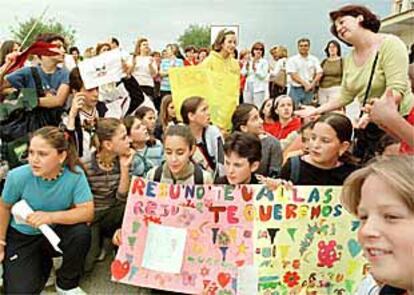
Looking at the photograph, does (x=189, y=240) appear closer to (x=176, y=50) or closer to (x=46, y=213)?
(x=46, y=213)

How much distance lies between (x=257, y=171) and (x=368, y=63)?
0.78 meters

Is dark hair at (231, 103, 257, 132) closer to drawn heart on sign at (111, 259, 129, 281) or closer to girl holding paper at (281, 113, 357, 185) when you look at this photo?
girl holding paper at (281, 113, 357, 185)

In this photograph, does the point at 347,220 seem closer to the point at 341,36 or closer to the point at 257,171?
the point at 257,171

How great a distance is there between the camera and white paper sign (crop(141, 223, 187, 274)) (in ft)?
10.0

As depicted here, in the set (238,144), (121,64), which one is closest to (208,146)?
(238,144)

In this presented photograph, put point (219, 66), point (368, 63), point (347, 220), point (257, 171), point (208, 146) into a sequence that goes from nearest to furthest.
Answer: point (347, 220) < point (368, 63) < point (257, 171) < point (208, 146) < point (219, 66)

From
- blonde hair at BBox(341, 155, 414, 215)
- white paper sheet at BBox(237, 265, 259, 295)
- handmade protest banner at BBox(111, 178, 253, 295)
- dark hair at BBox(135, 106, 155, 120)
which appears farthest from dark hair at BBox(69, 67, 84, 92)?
blonde hair at BBox(341, 155, 414, 215)

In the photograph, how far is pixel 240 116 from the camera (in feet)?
14.6

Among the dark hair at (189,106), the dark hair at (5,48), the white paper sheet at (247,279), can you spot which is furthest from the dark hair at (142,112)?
the white paper sheet at (247,279)

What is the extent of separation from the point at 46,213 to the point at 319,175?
129 cm

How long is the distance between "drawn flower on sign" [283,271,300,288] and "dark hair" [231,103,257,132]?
1.59 meters

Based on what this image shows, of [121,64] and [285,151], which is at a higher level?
[121,64]

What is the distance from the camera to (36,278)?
3.17m

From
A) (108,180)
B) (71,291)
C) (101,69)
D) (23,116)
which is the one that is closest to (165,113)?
(101,69)
